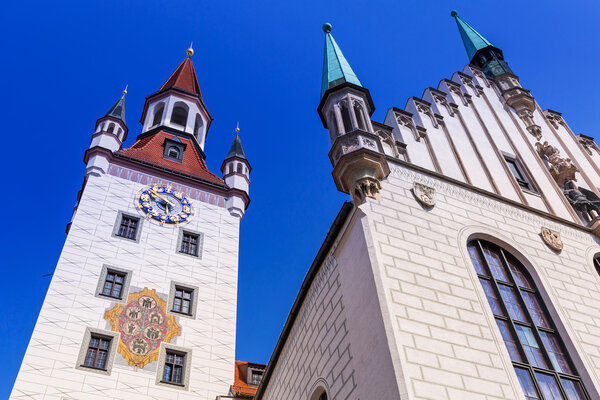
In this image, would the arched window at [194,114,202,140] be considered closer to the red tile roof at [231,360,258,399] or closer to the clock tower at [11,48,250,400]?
the clock tower at [11,48,250,400]

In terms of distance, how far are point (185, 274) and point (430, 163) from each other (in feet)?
42.1

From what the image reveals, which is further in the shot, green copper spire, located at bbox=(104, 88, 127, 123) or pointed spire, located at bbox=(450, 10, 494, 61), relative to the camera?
green copper spire, located at bbox=(104, 88, 127, 123)

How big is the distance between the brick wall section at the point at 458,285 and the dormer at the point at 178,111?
24411 mm

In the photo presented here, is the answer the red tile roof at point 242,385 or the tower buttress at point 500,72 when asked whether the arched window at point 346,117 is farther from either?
the red tile roof at point 242,385

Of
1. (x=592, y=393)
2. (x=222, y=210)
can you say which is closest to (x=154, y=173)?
(x=222, y=210)

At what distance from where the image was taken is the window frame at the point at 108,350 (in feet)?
56.2

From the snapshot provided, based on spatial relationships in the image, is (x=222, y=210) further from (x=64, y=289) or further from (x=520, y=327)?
(x=520, y=327)

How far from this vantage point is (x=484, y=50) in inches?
815

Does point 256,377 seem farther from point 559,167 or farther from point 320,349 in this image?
point 559,167

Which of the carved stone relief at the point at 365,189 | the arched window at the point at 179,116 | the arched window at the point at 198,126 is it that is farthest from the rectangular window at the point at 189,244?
the carved stone relief at the point at 365,189

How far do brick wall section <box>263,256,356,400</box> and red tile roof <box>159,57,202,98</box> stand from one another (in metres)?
27.0

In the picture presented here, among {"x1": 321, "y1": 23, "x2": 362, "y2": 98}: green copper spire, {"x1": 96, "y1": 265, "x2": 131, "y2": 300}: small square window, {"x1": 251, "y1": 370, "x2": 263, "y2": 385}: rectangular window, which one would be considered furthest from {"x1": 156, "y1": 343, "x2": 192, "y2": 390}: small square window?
{"x1": 321, "y1": 23, "x2": 362, "y2": 98}: green copper spire

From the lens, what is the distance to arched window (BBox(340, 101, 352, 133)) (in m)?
11.8

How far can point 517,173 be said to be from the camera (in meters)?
13.6
